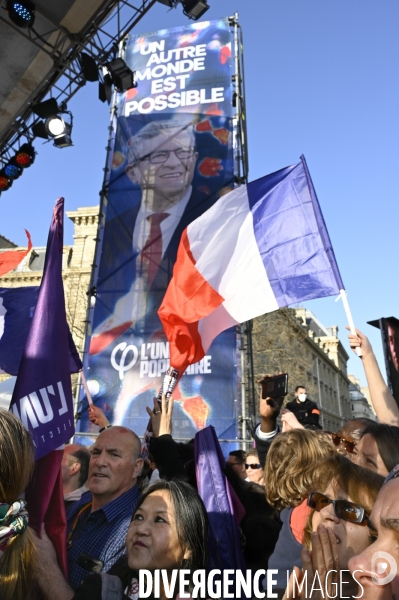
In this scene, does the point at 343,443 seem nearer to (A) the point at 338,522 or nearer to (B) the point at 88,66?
(A) the point at 338,522

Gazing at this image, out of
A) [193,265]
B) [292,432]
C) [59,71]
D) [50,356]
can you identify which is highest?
[59,71]

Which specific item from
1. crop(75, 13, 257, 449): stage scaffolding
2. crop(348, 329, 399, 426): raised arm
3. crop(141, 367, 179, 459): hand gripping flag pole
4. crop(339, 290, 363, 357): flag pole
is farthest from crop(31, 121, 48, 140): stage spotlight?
crop(348, 329, 399, 426): raised arm

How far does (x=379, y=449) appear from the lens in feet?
7.38

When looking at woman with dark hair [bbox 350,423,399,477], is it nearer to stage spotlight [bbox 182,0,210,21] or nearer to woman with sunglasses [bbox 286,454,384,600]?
woman with sunglasses [bbox 286,454,384,600]

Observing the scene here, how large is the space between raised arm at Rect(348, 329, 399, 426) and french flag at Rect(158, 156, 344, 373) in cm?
69

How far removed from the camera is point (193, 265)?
4.25 metres

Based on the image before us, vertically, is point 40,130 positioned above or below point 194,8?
below

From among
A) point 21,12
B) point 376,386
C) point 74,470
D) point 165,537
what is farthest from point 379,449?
point 21,12

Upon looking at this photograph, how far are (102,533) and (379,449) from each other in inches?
50.9

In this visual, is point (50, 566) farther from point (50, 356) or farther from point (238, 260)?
point (238, 260)

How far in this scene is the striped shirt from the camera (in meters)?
2.13

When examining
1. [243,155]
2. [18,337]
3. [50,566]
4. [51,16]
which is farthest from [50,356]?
[243,155]

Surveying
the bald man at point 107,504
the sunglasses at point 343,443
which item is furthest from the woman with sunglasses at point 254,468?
the bald man at point 107,504

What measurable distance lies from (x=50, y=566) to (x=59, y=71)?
22.2 feet
